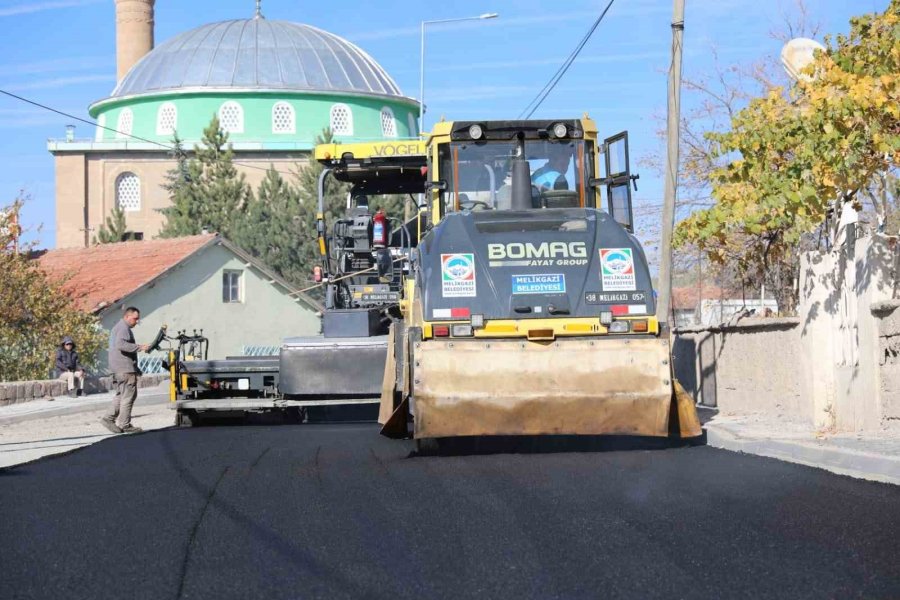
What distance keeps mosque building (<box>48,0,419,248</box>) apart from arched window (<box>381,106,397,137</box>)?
50 mm

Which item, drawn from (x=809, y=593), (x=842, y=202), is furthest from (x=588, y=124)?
(x=809, y=593)

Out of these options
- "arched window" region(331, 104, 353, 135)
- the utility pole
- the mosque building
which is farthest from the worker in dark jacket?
"arched window" region(331, 104, 353, 135)

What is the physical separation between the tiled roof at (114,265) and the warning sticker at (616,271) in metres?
27.1

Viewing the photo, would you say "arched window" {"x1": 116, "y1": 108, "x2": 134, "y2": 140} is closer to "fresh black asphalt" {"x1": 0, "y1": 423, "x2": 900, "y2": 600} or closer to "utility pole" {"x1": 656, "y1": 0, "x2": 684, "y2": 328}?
"utility pole" {"x1": 656, "y1": 0, "x2": 684, "y2": 328}

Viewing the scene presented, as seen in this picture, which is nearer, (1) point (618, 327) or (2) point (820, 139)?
(1) point (618, 327)

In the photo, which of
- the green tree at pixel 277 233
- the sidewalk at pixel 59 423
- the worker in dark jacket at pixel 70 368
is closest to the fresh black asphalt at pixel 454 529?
the sidewalk at pixel 59 423

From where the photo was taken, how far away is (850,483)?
9.46 metres

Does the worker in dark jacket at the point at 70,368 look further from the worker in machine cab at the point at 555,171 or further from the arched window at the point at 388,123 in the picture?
the arched window at the point at 388,123

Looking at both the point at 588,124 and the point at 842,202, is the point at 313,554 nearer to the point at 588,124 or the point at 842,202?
the point at 588,124

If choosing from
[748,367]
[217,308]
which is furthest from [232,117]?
[748,367]

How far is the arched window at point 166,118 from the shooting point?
6247 cm

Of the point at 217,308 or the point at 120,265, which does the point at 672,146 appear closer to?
the point at 217,308

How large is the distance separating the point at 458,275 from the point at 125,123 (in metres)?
55.5

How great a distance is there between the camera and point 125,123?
64.2 m
